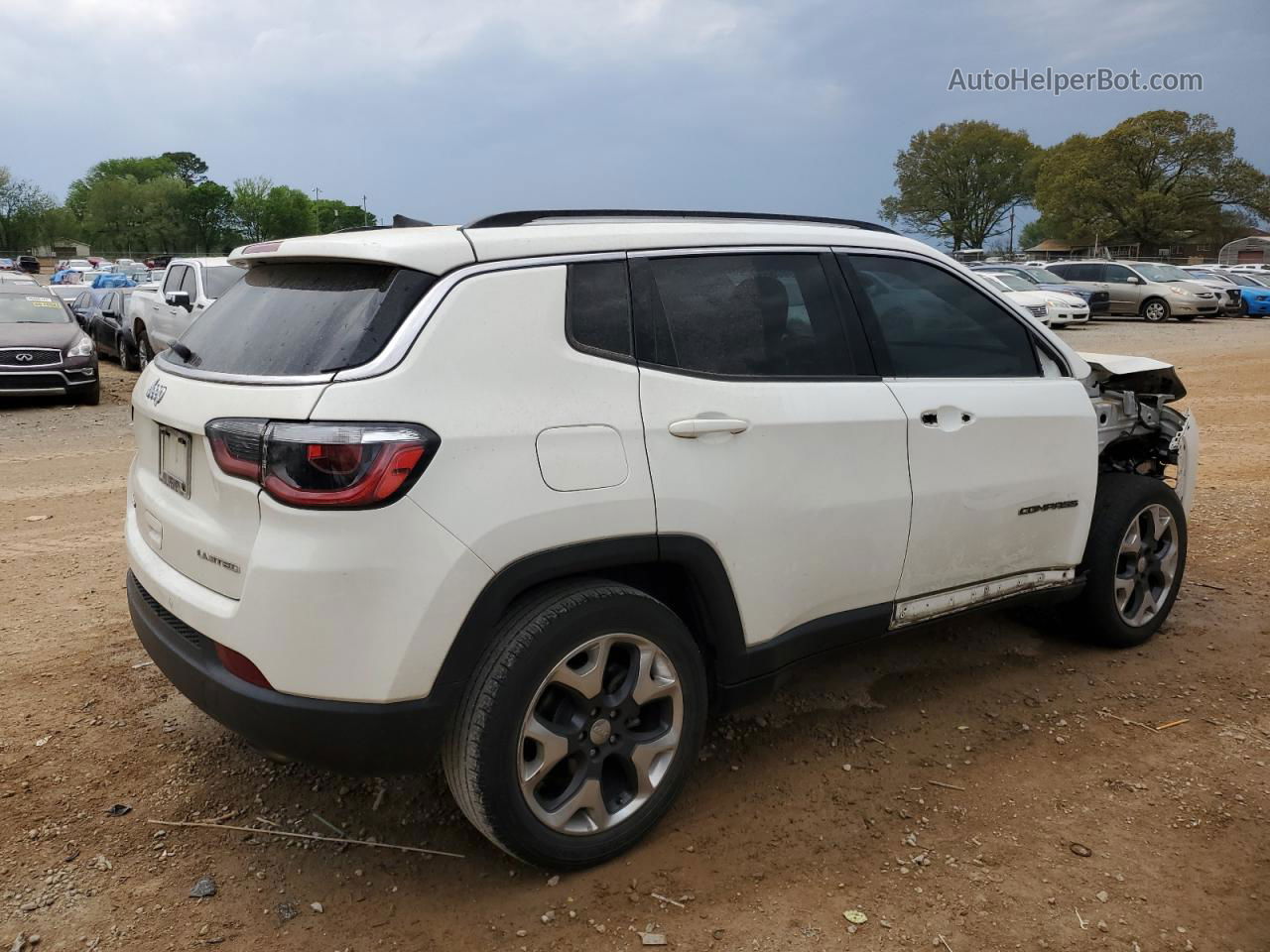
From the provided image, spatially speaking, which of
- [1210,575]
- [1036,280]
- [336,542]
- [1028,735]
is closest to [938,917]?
[1028,735]

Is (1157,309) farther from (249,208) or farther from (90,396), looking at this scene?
(249,208)

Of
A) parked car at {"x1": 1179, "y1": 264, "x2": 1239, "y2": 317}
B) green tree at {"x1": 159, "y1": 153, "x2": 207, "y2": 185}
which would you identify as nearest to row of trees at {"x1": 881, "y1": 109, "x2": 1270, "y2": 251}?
parked car at {"x1": 1179, "y1": 264, "x2": 1239, "y2": 317}

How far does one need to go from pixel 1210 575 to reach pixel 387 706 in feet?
15.6

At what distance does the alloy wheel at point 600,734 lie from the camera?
8.89 ft

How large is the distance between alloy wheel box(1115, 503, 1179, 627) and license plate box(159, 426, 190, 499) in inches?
142

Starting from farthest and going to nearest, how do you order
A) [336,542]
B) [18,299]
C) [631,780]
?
1. [18,299]
2. [631,780]
3. [336,542]

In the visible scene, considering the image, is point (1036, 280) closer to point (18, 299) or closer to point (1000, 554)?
point (18, 299)

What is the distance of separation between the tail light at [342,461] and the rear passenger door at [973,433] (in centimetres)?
174

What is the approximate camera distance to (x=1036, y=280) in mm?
26703

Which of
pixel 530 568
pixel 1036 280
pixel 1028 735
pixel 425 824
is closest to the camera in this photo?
pixel 530 568

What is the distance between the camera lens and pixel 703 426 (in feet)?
9.39

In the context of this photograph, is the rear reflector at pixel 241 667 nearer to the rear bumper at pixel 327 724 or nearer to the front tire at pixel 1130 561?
the rear bumper at pixel 327 724

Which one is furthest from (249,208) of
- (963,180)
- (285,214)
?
(963,180)

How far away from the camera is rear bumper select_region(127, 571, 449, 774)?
2467 millimetres
